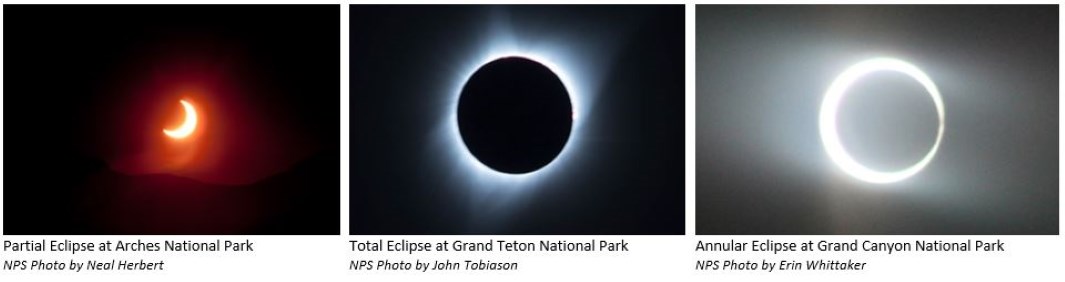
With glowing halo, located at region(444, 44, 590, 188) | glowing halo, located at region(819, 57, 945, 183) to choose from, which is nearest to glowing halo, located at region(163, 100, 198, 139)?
glowing halo, located at region(444, 44, 590, 188)

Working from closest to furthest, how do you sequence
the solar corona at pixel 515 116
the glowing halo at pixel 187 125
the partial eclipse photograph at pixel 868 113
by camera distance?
the solar corona at pixel 515 116 < the partial eclipse photograph at pixel 868 113 < the glowing halo at pixel 187 125

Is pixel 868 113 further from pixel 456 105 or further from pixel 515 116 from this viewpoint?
pixel 456 105

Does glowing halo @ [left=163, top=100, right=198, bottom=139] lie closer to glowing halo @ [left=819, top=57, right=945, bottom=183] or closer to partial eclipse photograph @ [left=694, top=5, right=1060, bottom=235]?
partial eclipse photograph @ [left=694, top=5, right=1060, bottom=235]

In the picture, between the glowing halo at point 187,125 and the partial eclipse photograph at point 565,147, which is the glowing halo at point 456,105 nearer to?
the partial eclipse photograph at point 565,147

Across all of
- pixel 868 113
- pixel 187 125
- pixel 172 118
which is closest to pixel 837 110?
pixel 868 113

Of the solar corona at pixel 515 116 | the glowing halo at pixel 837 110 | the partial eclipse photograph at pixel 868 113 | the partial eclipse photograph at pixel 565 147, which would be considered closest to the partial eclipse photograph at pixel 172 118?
the partial eclipse photograph at pixel 565 147

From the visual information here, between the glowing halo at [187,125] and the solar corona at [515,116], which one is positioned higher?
the glowing halo at [187,125]
